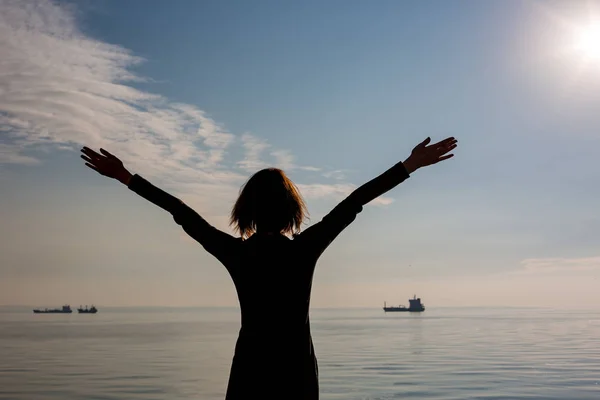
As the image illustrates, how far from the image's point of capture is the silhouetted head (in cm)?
383

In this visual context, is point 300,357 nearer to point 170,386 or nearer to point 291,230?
point 291,230

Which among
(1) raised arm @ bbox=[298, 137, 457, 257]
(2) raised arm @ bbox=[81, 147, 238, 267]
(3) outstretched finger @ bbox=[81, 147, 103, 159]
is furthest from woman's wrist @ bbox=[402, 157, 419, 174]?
(3) outstretched finger @ bbox=[81, 147, 103, 159]

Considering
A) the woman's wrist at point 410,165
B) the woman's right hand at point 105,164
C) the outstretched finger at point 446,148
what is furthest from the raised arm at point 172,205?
the outstretched finger at point 446,148

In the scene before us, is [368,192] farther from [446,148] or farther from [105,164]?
[105,164]

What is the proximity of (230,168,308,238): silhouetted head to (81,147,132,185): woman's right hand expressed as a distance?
850mm

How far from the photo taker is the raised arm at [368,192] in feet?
12.3

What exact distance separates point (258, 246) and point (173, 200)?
2.07 feet

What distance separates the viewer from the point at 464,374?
105 feet

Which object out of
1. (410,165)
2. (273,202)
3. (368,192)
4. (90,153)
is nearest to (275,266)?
(273,202)

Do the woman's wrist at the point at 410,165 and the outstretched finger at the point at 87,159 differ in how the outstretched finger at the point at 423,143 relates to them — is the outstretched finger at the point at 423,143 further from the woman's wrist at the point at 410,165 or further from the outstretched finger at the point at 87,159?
the outstretched finger at the point at 87,159

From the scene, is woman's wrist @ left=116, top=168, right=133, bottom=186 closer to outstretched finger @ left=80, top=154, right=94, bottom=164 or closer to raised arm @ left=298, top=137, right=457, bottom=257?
outstretched finger @ left=80, top=154, right=94, bottom=164

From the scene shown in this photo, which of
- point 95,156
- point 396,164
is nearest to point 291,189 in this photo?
point 396,164

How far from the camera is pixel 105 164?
13.8ft

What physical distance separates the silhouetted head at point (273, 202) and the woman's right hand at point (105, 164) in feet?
2.79
